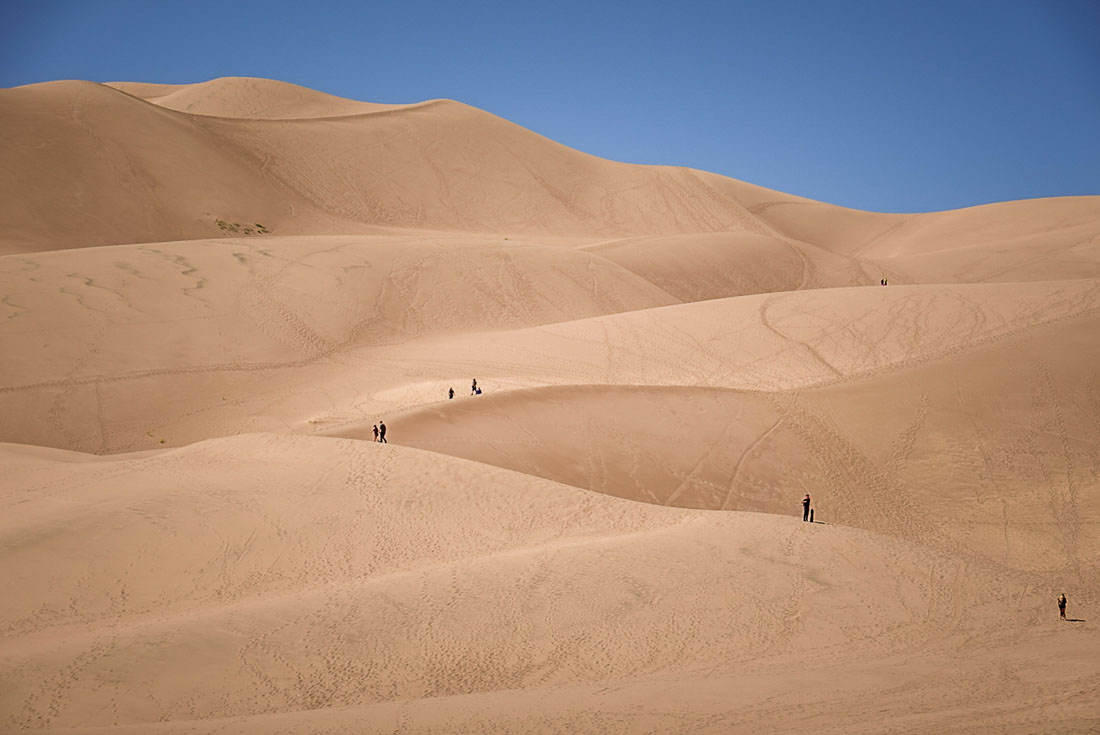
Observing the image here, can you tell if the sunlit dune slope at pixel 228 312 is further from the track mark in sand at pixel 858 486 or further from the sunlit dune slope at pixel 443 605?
the track mark in sand at pixel 858 486

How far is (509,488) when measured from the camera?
1459cm

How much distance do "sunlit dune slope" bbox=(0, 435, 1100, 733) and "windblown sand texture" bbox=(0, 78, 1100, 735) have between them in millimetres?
54

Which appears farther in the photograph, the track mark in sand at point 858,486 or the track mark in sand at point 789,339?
the track mark in sand at point 789,339

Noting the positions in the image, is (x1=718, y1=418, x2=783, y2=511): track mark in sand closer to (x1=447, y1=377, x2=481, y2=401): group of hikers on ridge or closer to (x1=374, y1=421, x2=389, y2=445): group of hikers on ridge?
(x1=374, y1=421, x2=389, y2=445): group of hikers on ridge

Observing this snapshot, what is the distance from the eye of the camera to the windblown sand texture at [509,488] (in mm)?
8477

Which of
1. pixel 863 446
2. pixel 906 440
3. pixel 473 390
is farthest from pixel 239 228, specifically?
pixel 906 440

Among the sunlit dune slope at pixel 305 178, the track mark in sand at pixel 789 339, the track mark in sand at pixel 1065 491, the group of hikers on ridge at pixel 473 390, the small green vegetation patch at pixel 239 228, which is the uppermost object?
the sunlit dune slope at pixel 305 178

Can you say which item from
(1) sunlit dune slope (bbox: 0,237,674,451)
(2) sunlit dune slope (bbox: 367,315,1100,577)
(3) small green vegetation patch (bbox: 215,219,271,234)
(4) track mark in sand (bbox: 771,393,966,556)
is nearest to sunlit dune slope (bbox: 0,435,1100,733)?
(2) sunlit dune slope (bbox: 367,315,1100,577)

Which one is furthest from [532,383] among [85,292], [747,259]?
[747,259]

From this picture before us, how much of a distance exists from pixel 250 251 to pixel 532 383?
1681 cm

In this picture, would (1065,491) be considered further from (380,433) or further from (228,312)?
(228,312)

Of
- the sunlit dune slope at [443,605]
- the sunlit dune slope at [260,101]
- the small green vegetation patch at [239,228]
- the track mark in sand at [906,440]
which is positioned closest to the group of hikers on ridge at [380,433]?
the sunlit dune slope at [443,605]

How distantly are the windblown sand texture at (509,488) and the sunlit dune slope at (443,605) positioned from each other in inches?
2.1

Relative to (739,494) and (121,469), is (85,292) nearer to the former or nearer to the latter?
(121,469)
